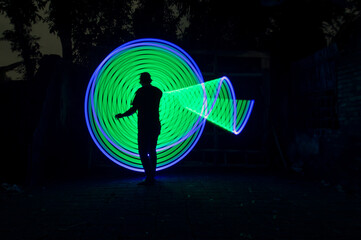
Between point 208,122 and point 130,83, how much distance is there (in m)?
2.25

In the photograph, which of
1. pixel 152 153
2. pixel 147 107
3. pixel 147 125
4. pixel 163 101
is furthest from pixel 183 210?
pixel 163 101

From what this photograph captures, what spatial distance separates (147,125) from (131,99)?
197 centimetres

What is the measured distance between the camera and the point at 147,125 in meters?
6.67

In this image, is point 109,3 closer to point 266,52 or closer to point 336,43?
point 266,52

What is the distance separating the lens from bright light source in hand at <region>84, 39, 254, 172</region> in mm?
7641

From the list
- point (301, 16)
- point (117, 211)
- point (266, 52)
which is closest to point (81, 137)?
point (117, 211)

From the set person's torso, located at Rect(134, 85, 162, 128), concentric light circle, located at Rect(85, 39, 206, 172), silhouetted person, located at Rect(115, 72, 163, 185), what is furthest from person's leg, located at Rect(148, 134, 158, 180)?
concentric light circle, located at Rect(85, 39, 206, 172)

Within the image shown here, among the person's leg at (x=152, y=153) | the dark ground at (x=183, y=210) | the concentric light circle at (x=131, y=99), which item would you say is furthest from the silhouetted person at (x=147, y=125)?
the concentric light circle at (x=131, y=99)

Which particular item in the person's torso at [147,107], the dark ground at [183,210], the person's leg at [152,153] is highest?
the person's torso at [147,107]

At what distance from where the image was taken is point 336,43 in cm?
650

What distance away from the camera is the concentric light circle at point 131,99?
7613mm

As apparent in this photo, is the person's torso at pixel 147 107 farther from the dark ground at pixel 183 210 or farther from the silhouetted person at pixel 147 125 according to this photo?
the dark ground at pixel 183 210

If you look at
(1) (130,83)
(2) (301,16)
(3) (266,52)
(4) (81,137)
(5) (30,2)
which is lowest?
(4) (81,137)

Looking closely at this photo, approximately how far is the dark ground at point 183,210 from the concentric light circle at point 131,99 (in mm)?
1004
